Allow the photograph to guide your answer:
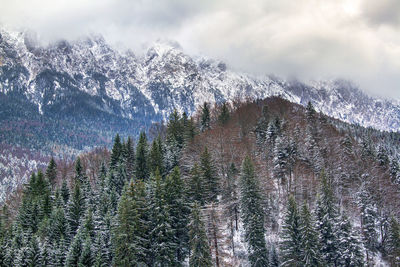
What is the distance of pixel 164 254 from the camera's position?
46969mm

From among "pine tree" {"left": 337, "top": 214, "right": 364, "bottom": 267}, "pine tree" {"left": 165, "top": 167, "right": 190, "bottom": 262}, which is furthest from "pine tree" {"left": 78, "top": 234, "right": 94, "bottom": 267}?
"pine tree" {"left": 337, "top": 214, "right": 364, "bottom": 267}

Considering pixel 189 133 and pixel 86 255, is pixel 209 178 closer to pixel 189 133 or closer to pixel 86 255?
pixel 86 255

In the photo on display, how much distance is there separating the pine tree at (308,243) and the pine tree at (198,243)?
47.4 feet

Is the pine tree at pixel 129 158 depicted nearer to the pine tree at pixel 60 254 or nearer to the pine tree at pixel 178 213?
the pine tree at pixel 60 254

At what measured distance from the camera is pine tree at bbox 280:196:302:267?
1938 inches

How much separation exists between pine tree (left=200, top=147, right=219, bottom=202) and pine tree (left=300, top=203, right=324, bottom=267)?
1405 centimetres

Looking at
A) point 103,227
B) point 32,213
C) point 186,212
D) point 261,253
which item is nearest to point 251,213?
point 261,253

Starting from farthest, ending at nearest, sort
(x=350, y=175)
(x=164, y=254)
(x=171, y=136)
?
1. (x=171, y=136)
2. (x=350, y=175)
3. (x=164, y=254)

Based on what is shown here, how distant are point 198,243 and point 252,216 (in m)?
11.0

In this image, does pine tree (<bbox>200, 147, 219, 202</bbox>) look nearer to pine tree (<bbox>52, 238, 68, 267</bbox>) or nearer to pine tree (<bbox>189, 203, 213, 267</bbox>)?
pine tree (<bbox>189, 203, 213, 267</bbox>)

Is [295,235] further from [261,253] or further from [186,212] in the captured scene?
[186,212]

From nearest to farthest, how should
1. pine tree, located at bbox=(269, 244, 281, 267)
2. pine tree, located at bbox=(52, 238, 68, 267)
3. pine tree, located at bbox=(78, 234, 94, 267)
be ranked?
Answer: pine tree, located at bbox=(78, 234, 94, 267) → pine tree, located at bbox=(269, 244, 281, 267) → pine tree, located at bbox=(52, 238, 68, 267)

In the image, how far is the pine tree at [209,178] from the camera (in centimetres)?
5481

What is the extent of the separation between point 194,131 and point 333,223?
40950 mm
